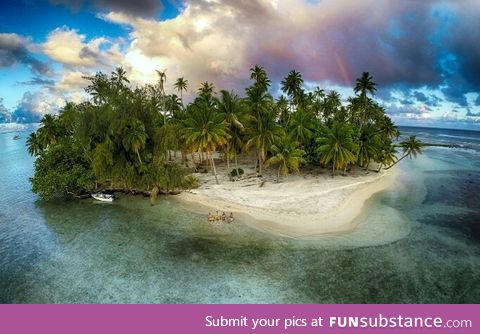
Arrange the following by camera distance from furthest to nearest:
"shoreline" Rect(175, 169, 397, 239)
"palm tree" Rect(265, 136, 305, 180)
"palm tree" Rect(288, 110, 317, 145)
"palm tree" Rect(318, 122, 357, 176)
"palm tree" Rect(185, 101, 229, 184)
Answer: "palm tree" Rect(288, 110, 317, 145) < "palm tree" Rect(318, 122, 357, 176) < "palm tree" Rect(265, 136, 305, 180) < "palm tree" Rect(185, 101, 229, 184) < "shoreline" Rect(175, 169, 397, 239)

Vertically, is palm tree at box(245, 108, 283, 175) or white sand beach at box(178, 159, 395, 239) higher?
palm tree at box(245, 108, 283, 175)

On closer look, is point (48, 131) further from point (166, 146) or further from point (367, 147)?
point (367, 147)

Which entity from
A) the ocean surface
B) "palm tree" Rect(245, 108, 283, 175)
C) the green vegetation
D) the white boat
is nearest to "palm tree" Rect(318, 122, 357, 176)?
the green vegetation

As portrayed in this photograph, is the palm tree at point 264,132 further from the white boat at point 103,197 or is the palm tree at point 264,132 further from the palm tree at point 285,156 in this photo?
the white boat at point 103,197

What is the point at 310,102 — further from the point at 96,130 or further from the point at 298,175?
the point at 96,130

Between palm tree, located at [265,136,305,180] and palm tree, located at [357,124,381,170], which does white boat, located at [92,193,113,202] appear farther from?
palm tree, located at [357,124,381,170]

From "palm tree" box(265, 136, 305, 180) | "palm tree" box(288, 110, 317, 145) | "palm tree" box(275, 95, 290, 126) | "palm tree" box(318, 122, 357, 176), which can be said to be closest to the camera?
"palm tree" box(265, 136, 305, 180)
